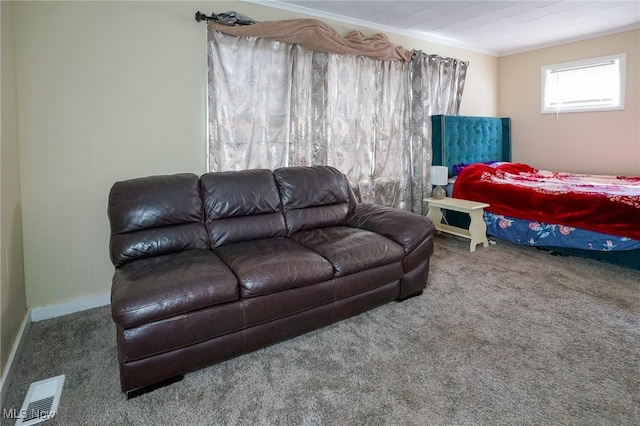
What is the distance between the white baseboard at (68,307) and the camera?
8.13 ft

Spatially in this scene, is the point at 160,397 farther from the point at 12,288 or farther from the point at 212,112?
the point at 212,112

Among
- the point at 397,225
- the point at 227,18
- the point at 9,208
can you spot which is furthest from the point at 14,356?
the point at 227,18

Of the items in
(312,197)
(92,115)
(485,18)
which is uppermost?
(485,18)

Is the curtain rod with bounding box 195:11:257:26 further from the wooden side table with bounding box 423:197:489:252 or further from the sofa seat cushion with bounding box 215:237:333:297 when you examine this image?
the wooden side table with bounding box 423:197:489:252

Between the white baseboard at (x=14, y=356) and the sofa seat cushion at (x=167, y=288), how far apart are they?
0.64 metres

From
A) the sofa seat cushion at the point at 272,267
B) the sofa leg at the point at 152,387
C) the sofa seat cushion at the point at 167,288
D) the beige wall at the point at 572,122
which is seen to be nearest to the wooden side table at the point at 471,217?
the beige wall at the point at 572,122

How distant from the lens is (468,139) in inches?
191

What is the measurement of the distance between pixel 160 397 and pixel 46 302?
4.77 ft

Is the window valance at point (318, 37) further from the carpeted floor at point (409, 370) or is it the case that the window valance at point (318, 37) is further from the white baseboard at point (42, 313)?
the carpeted floor at point (409, 370)

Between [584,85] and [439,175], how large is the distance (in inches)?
96.0

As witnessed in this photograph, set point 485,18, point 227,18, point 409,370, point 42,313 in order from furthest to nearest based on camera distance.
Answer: point 485,18 < point 227,18 < point 42,313 < point 409,370

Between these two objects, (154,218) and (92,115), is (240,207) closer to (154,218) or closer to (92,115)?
(154,218)

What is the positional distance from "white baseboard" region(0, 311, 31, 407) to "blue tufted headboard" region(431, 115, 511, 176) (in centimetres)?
437

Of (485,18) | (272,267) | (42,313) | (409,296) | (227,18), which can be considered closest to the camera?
(272,267)
